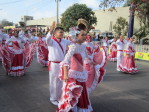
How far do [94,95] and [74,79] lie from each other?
6.58 feet

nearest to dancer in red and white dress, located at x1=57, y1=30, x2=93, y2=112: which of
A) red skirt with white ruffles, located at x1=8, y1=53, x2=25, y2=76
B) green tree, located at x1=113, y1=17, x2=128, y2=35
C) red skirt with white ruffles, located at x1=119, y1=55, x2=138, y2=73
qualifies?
red skirt with white ruffles, located at x1=8, y1=53, x2=25, y2=76

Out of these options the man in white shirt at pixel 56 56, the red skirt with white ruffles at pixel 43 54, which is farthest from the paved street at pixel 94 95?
the red skirt with white ruffles at pixel 43 54

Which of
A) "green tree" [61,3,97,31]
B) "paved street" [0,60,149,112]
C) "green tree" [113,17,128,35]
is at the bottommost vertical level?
"paved street" [0,60,149,112]

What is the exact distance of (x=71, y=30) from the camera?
151 inches

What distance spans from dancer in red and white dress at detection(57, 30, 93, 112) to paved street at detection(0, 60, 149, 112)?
2.67 ft

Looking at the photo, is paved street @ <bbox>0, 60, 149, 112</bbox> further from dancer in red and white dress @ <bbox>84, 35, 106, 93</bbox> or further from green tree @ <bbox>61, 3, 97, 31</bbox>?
green tree @ <bbox>61, 3, 97, 31</bbox>

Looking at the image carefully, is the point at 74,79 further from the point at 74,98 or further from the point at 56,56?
the point at 56,56

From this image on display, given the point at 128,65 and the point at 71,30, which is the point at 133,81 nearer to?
the point at 128,65

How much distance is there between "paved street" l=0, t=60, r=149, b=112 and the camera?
15.0 feet

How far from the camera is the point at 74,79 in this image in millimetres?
3682

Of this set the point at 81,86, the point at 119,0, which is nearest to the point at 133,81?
the point at 119,0

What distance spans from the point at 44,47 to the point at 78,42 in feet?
21.2

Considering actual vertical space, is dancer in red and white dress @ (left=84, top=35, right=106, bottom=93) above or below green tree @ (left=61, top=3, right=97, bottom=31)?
below

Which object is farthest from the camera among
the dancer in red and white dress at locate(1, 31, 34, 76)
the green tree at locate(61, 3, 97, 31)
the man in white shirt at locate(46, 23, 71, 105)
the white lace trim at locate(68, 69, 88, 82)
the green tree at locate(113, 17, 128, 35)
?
the green tree at locate(61, 3, 97, 31)
